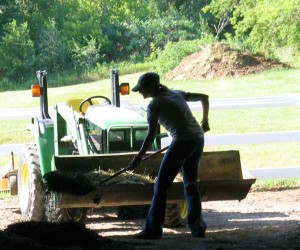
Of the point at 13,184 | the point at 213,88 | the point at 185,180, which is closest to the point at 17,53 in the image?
the point at 213,88

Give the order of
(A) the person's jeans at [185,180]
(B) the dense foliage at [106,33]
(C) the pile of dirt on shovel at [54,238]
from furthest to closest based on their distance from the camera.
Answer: (B) the dense foliage at [106,33]
(A) the person's jeans at [185,180]
(C) the pile of dirt on shovel at [54,238]

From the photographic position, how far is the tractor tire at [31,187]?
1067cm

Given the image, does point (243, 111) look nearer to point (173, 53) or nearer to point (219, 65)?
point (219, 65)

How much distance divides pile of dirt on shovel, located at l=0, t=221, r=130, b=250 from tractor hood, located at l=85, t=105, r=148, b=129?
277cm

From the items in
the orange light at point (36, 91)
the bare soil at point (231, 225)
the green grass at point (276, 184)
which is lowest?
the green grass at point (276, 184)

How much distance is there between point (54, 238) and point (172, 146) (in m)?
1.97

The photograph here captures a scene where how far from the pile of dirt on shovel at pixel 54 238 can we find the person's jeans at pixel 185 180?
4.76 ft

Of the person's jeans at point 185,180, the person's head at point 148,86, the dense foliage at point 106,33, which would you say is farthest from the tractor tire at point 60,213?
the dense foliage at point 106,33

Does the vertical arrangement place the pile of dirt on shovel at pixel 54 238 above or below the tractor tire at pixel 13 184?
above

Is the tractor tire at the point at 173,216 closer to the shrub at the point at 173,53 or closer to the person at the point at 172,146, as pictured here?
the person at the point at 172,146

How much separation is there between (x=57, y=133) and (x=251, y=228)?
2.64 meters

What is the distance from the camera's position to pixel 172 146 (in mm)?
8969

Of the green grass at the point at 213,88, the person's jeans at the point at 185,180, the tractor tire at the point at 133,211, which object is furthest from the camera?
the green grass at the point at 213,88

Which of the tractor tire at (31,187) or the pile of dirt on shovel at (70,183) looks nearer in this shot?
the pile of dirt on shovel at (70,183)
